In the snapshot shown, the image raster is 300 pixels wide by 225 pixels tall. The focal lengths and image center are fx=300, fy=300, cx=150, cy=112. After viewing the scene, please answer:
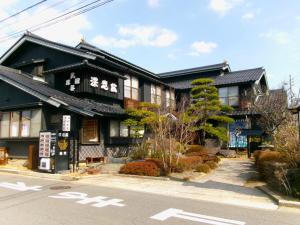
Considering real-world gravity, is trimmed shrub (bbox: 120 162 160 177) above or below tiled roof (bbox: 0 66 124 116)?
below

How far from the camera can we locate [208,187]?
447 inches

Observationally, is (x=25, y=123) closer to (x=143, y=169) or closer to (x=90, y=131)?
(x=90, y=131)

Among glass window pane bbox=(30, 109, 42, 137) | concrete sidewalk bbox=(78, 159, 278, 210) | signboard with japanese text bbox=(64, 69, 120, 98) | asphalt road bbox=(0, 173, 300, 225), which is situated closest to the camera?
asphalt road bbox=(0, 173, 300, 225)

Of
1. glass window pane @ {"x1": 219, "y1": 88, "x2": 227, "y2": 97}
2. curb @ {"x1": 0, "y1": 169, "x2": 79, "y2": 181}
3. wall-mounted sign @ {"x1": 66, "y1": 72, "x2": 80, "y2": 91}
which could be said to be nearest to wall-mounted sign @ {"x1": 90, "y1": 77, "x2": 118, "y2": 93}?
wall-mounted sign @ {"x1": 66, "y1": 72, "x2": 80, "y2": 91}

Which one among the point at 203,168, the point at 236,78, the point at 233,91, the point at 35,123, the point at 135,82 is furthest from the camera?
the point at 236,78

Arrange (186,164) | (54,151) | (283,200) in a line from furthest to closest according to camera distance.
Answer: (186,164) < (54,151) < (283,200)

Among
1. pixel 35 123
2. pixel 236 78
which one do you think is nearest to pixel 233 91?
pixel 236 78

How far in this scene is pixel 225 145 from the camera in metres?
A: 28.3

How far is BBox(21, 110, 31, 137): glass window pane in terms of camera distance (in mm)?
18673

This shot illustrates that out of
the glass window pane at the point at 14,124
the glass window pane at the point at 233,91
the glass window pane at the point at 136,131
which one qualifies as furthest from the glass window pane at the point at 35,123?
the glass window pane at the point at 233,91

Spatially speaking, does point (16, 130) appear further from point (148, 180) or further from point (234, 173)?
point (234, 173)

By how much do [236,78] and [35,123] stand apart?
20412 mm

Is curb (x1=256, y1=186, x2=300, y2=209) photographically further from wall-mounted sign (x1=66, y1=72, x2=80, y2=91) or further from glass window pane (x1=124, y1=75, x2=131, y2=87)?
glass window pane (x1=124, y1=75, x2=131, y2=87)

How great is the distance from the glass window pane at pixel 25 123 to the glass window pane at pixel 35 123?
13.0 inches
